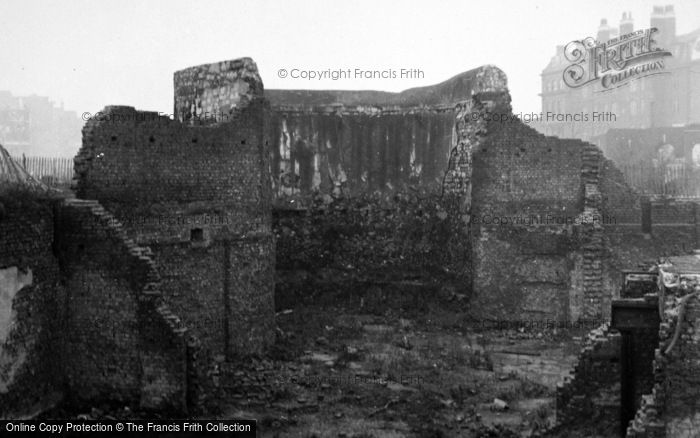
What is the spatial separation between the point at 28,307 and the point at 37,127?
75439mm

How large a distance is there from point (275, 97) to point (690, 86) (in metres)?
40.7

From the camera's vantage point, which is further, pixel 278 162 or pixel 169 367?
pixel 278 162

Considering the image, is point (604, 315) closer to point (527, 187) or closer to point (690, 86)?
point (527, 187)

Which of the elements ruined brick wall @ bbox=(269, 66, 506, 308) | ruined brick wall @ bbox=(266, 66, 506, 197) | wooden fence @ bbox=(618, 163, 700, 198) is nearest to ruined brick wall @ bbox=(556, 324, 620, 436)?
ruined brick wall @ bbox=(269, 66, 506, 308)

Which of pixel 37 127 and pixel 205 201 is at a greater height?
pixel 37 127

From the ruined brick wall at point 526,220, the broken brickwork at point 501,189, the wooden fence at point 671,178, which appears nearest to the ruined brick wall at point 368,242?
the broken brickwork at point 501,189

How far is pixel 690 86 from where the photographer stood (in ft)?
183

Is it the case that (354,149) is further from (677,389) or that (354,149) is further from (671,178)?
(671,178)

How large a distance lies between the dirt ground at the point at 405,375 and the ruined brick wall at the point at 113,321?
121 centimetres

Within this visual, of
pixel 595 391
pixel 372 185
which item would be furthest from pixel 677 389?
pixel 372 185

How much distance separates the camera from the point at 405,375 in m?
15.3

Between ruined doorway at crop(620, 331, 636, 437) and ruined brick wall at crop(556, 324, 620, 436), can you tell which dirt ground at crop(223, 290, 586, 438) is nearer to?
ruined brick wall at crop(556, 324, 620, 436)

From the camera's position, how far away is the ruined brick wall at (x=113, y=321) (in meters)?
12.7

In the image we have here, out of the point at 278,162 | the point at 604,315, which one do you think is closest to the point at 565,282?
the point at 604,315
